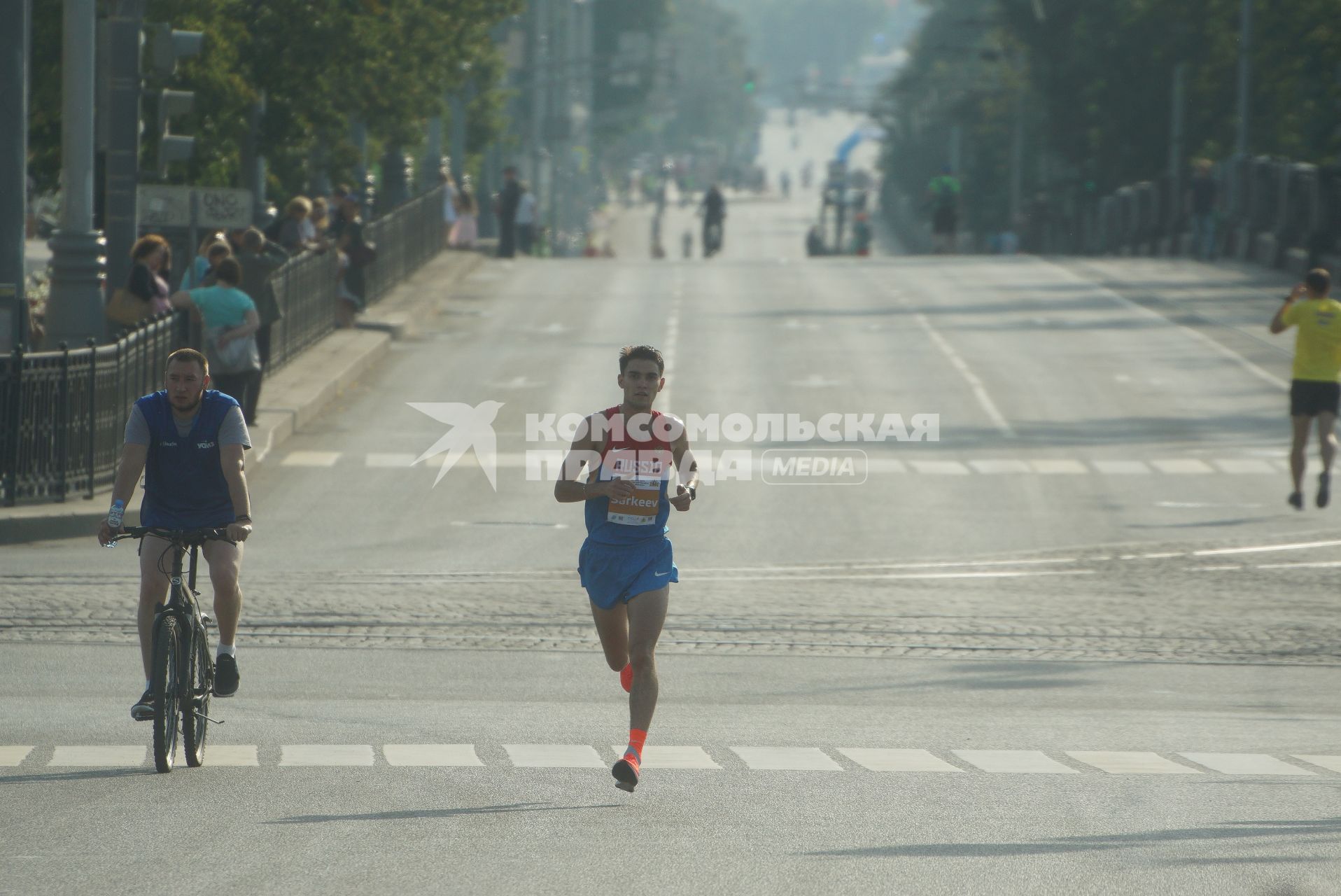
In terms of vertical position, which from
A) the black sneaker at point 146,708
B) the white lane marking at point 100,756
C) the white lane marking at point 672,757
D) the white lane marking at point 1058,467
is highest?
the black sneaker at point 146,708

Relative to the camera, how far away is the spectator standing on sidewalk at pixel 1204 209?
45.7 metres

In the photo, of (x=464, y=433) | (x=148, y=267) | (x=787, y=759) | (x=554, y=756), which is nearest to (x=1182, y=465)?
(x=464, y=433)

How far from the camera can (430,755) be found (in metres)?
9.70

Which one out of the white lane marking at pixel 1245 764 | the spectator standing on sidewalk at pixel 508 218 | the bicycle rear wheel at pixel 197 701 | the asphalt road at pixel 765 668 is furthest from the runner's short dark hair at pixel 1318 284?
the spectator standing on sidewalk at pixel 508 218

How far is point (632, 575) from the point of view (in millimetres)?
9078

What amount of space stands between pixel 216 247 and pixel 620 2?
329 ft

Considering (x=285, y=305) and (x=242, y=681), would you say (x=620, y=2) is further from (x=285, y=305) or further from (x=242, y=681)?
(x=242, y=681)

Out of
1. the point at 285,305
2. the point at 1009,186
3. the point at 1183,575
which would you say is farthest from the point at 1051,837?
the point at 1009,186

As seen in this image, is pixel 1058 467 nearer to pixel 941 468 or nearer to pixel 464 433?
pixel 941 468

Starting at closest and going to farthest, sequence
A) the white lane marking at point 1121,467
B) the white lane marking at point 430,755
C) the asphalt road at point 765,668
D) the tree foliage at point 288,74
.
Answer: the asphalt road at point 765,668, the white lane marking at point 430,755, the white lane marking at point 1121,467, the tree foliage at point 288,74

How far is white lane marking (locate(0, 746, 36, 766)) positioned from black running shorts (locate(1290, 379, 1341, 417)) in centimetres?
1310

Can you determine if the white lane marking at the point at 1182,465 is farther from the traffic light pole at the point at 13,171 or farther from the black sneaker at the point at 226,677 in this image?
the black sneaker at the point at 226,677

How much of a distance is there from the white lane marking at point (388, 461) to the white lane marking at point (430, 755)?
38.4 ft

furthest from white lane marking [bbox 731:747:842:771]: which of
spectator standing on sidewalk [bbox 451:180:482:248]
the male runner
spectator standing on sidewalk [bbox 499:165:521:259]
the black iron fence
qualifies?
spectator standing on sidewalk [bbox 499:165:521:259]
